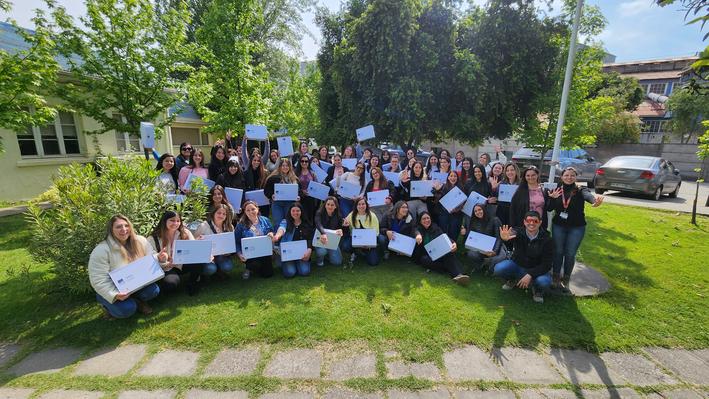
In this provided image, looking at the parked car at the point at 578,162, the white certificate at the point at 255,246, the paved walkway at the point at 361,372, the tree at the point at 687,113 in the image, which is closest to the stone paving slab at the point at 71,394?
the paved walkway at the point at 361,372

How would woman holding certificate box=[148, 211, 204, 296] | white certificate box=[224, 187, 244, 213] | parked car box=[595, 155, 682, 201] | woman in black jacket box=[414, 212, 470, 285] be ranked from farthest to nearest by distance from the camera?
parked car box=[595, 155, 682, 201] < white certificate box=[224, 187, 244, 213] < woman in black jacket box=[414, 212, 470, 285] < woman holding certificate box=[148, 211, 204, 296]

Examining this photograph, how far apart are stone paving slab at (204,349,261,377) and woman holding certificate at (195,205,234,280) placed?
1.72m

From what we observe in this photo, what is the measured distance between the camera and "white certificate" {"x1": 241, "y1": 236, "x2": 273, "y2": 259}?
15.7 feet

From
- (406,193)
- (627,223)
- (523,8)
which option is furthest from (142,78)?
(627,223)

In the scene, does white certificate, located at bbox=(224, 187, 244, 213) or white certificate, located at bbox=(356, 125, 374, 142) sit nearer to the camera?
white certificate, located at bbox=(224, 187, 244, 213)

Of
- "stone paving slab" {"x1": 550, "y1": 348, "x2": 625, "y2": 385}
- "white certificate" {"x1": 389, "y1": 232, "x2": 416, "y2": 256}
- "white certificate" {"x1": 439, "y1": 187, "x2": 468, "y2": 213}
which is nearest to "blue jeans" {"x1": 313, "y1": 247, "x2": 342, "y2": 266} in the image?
"white certificate" {"x1": 389, "y1": 232, "x2": 416, "y2": 256}

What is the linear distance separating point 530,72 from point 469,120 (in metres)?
2.35

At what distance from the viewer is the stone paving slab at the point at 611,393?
2.90m

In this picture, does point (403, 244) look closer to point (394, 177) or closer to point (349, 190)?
point (349, 190)

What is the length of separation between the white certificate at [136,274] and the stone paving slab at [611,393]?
474cm

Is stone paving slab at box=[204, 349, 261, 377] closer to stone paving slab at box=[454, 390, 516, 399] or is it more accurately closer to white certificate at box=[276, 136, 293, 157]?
stone paving slab at box=[454, 390, 516, 399]

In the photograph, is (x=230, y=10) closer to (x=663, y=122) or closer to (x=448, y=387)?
(x=448, y=387)

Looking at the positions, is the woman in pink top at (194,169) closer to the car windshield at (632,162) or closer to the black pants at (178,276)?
the black pants at (178,276)

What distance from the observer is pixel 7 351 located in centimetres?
351
